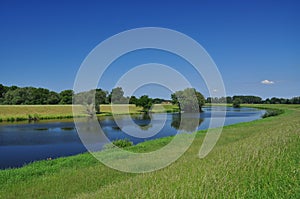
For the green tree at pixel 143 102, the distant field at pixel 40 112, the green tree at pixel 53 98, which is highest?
the green tree at pixel 53 98

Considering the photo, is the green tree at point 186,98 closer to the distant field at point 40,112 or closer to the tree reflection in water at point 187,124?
the tree reflection in water at point 187,124

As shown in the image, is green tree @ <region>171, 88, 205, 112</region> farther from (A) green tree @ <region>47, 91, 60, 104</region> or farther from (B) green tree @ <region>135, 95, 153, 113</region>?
(A) green tree @ <region>47, 91, 60, 104</region>

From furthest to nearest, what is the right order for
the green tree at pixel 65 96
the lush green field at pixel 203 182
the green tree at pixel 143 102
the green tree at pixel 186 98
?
the green tree at pixel 65 96 → the green tree at pixel 143 102 → the green tree at pixel 186 98 → the lush green field at pixel 203 182

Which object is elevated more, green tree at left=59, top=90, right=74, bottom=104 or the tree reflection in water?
green tree at left=59, top=90, right=74, bottom=104

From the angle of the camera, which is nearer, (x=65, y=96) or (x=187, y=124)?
(x=187, y=124)

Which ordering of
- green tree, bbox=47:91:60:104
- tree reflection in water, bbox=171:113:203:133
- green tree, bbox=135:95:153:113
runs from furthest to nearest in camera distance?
green tree, bbox=47:91:60:104
green tree, bbox=135:95:153:113
tree reflection in water, bbox=171:113:203:133

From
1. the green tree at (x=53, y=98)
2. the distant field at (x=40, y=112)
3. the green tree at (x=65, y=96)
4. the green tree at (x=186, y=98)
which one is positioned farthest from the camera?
the green tree at (x=53, y=98)

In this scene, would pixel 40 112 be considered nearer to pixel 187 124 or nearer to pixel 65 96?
pixel 65 96

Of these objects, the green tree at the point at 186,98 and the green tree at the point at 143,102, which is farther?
the green tree at the point at 143,102

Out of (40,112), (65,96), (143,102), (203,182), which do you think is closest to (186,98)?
(143,102)

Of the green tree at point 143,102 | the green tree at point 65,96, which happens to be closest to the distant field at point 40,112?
the green tree at point 143,102

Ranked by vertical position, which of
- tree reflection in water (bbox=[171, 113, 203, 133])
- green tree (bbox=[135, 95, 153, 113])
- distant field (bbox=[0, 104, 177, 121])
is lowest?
tree reflection in water (bbox=[171, 113, 203, 133])

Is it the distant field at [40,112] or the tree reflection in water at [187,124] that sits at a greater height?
the distant field at [40,112]

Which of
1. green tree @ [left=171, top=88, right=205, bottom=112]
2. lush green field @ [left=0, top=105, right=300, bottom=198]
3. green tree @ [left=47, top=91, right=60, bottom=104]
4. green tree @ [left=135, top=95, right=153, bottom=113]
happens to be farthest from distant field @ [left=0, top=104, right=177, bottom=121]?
lush green field @ [left=0, top=105, right=300, bottom=198]
